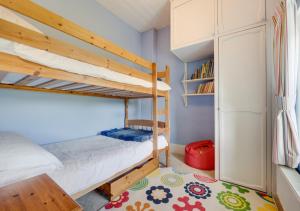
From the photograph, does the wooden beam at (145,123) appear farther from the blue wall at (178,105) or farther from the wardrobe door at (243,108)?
the wardrobe door at (243,108)

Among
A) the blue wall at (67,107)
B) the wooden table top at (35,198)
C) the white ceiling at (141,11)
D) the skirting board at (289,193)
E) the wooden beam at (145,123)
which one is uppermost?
A: the white ceiling at (141,11)

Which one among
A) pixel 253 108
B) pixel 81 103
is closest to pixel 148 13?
pixel 81 103

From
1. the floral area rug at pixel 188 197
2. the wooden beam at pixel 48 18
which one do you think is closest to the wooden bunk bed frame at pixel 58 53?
the wooden beam at pixel 48 18

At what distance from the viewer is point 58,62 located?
1064 millimetres

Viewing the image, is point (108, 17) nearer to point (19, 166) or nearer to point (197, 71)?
point (197, 71)

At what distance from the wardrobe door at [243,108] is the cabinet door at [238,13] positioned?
0.12 metres

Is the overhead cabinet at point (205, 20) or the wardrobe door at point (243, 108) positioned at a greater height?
the overhead cabinet at point (205, 20)

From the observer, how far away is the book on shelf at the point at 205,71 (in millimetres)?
2518

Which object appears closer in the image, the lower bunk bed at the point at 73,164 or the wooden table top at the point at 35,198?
the wooden table top at the point at 35,198

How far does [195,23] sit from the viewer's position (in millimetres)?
2186

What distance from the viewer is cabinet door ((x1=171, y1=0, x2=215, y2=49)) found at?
2068mm

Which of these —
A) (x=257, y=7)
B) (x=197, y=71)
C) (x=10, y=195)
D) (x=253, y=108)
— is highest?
(x=257, y=7)

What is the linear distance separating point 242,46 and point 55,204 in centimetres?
224

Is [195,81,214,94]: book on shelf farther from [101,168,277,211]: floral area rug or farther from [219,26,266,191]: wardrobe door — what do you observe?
[101,168,277,211]: floral area rug
